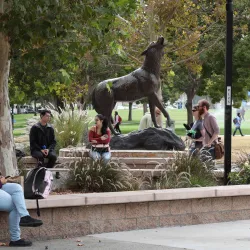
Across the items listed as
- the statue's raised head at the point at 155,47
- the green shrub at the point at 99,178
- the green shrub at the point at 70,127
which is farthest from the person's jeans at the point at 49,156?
the green shrub at the point at 70,127

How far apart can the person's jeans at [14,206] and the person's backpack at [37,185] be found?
0.60 m

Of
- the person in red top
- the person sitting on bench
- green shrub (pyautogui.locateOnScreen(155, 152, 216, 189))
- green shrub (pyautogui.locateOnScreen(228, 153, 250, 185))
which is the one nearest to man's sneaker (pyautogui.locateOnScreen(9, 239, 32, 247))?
the person sitting on bench

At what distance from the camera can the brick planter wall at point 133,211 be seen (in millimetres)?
11430

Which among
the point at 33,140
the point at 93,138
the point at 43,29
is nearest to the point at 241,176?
the point at 93,138

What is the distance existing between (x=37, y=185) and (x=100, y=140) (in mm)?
4902

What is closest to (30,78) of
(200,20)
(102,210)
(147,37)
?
(102,210)

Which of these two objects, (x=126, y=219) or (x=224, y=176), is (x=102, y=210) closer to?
(x=126, y=219)

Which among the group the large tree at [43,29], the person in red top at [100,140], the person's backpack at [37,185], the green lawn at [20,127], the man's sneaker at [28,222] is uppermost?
the large tree at [43,29]

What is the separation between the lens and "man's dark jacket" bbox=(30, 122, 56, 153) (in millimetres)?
16006

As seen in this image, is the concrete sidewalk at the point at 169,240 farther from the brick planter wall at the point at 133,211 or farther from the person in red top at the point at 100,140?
the person in red top at the point at 100,140

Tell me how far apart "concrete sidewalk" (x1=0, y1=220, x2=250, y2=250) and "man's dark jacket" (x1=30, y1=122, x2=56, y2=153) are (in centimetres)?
430

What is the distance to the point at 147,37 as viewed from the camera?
119 feet

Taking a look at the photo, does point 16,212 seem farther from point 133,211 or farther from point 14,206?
point 133,211

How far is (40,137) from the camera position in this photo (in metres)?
16.2
